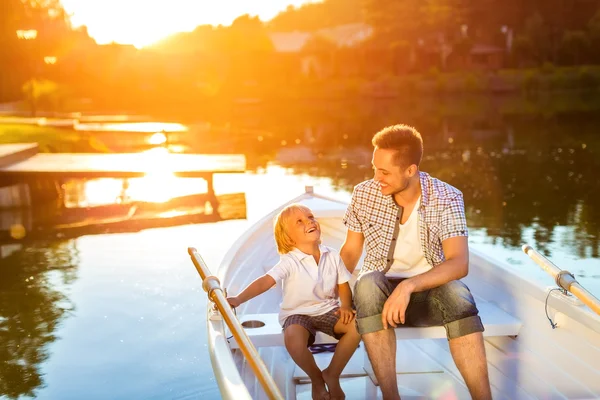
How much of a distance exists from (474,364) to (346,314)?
0.70 m

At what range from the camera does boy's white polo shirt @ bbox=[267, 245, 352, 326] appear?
13.4 ft

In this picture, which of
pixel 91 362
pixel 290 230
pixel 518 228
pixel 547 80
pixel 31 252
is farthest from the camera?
pixel 547 80

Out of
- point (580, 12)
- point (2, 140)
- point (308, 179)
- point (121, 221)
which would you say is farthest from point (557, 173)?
point (580, 12)

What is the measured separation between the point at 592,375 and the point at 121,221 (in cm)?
815

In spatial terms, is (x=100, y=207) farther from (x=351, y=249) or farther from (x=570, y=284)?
(x=570, y=284)

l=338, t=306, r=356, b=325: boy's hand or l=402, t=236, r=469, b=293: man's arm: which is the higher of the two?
l=402, t=236, r=469, b=293: man's arm

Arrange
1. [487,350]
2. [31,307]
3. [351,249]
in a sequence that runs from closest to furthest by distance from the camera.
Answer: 1. [351,249]
2. [487,350]
3. [31,307]

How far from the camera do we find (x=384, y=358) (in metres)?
3.62

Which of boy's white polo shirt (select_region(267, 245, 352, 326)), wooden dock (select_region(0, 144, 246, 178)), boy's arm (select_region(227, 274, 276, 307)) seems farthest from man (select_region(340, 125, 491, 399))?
wooden dock (select_region(0, 144, 246, 178))

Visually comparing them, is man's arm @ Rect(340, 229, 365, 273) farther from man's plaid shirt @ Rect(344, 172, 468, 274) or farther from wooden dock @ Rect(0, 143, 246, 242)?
wooden dock @ Rect(0, 143, 246, 242)

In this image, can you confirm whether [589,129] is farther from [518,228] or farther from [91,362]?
[91,362]

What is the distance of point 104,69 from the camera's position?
39781 millimetres

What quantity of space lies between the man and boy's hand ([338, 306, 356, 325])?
218 mm

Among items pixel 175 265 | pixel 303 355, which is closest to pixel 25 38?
pixel 175 265
